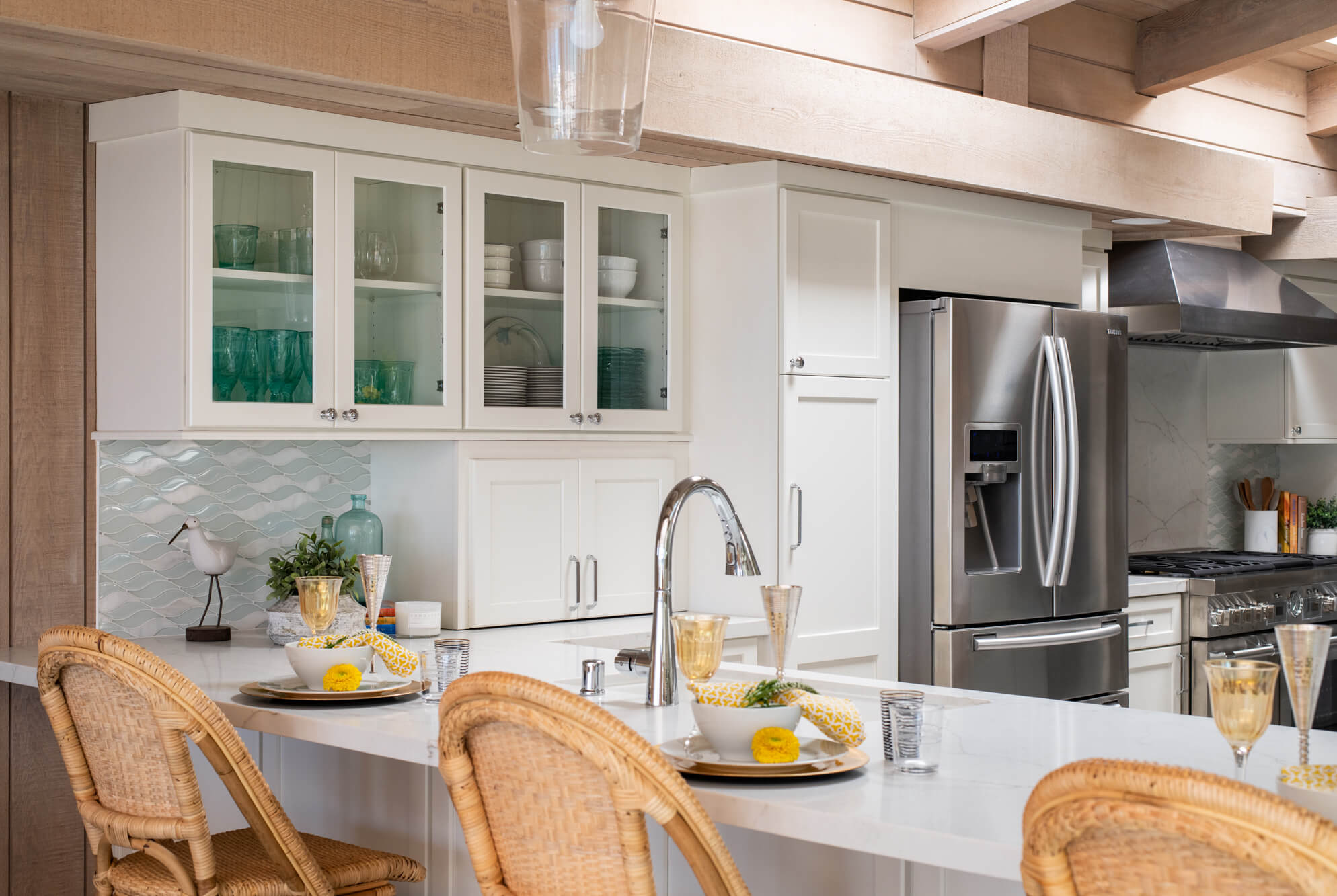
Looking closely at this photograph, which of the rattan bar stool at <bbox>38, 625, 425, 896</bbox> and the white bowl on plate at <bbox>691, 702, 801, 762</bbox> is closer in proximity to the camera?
the white bowl on plate at <bbox>691, 702, 801, 762</bbox>

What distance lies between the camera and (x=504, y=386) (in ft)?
11.1

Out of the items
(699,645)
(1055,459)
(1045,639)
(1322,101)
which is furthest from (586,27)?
(1322,101)

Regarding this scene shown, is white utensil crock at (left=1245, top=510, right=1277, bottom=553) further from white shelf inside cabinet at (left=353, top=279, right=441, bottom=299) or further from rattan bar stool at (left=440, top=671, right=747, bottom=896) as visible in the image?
rattan bar stool at (left=440, top=671, right=747, bottom=896)

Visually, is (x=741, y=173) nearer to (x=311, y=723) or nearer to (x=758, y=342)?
(x=758, y=342)

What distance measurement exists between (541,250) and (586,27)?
1.51m

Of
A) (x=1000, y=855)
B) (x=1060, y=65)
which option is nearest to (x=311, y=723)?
(x=1000, y=855)

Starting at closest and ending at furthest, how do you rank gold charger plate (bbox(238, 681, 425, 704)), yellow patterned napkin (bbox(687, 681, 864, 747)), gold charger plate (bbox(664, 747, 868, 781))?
gold charger plate (bbox(664, 747, 868, 781)), yellow patterned napkin (bbox(687, 681, 864, 747)), gold charger plate (bbox(238, 681, 425, 704))

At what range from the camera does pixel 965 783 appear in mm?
1705

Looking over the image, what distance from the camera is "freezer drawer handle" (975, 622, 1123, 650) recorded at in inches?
150

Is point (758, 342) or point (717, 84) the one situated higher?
point (717, 84)

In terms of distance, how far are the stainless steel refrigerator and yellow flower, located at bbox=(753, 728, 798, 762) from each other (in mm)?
2089

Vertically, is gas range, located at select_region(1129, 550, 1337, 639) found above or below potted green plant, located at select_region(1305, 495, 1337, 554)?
below

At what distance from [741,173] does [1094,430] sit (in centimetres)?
142

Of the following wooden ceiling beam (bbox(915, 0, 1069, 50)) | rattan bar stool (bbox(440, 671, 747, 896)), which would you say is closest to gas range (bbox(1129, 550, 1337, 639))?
wooden ceiling beam (bbox(915, 0, 1069, 50))
